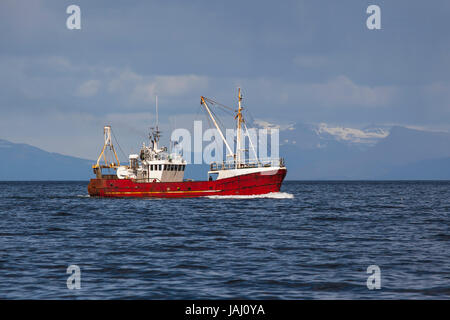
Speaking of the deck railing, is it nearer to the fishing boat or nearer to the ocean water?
A: the fishing boat

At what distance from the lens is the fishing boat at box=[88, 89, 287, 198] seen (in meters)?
73.3

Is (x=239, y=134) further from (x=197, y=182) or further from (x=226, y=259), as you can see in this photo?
(x=226, y=259)

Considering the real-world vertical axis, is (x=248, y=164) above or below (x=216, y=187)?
above

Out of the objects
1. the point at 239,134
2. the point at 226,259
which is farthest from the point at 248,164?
the point at 226,259

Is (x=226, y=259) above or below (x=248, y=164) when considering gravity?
below

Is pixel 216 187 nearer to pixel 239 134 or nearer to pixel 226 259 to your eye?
pixel 239 134

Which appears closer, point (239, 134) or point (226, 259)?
point (226, 259)

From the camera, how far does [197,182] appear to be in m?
74.9

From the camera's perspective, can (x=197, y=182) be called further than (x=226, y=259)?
Yes

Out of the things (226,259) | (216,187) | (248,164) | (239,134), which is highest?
(239,134)

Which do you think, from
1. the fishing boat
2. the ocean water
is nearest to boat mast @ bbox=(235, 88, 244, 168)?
the fishing boat

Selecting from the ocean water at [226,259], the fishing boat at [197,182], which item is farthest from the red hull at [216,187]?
the ocean water at [226,259]
